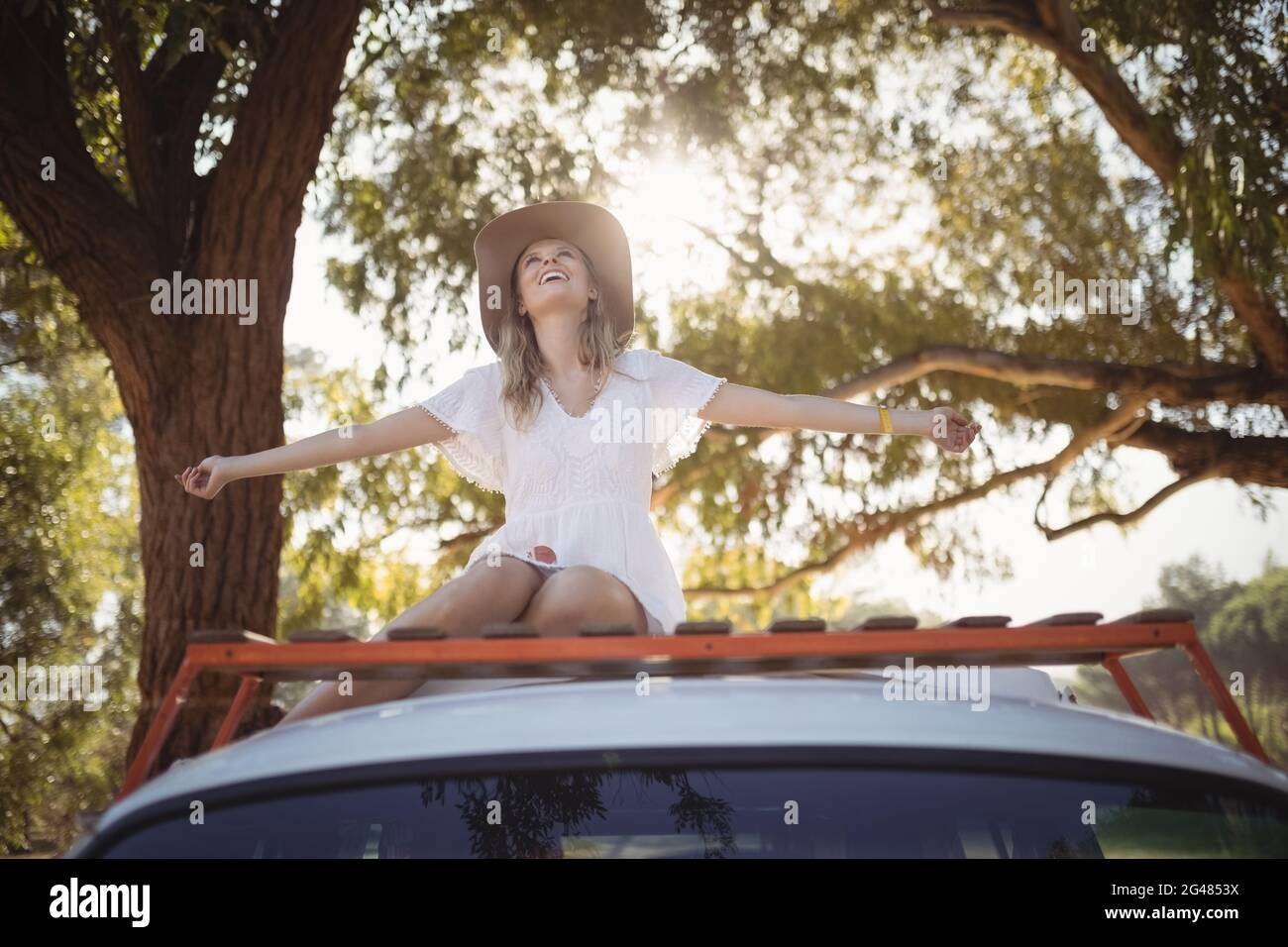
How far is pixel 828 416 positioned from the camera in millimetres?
3137

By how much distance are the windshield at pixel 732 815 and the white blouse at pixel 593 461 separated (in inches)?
62.4

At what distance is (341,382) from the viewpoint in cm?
Answer: 1163

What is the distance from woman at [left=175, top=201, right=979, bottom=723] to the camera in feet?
9.56

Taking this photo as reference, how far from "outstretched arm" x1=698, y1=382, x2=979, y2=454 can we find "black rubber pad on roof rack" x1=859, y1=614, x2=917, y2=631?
894 millimetres

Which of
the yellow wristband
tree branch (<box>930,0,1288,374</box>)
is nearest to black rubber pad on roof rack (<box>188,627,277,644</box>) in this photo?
the yellow wristband

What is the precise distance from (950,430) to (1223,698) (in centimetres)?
104

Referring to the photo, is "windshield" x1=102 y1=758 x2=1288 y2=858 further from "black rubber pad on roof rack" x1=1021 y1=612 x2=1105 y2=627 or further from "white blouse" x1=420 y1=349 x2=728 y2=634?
"white blouse" x1=420 y1=349 x2=728 y2=634

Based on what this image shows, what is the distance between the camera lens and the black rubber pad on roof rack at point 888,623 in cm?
200

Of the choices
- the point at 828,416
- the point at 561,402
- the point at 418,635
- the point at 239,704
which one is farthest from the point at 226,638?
the point at 828,416

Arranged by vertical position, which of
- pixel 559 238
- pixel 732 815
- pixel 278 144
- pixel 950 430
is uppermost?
pixel 278 144

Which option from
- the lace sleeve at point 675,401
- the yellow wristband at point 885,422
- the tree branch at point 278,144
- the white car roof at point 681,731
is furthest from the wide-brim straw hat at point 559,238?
the white car roof at point 681,731

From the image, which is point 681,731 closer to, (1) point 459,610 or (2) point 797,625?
(2) point 797,625

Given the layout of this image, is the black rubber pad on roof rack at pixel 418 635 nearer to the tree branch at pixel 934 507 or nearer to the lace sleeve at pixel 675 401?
the lace sleeve at pixel 675 401
